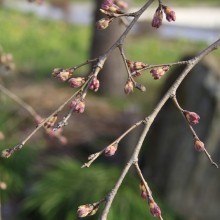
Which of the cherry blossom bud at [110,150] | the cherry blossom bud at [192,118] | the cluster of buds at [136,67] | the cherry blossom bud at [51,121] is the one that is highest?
the cluster of buds at [136,67]

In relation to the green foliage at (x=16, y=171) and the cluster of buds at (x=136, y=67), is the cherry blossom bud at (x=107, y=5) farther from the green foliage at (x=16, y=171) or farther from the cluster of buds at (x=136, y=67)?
the green foliage at (x=16, y=171)

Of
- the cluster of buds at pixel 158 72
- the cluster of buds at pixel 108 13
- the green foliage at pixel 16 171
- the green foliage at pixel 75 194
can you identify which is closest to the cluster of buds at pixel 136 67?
the cluster of buds at pixel 158 72

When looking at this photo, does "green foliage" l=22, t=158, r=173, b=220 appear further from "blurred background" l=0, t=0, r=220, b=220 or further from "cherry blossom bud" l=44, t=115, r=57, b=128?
"cherry blossom bud" l=44, t=115, r=57, b=128

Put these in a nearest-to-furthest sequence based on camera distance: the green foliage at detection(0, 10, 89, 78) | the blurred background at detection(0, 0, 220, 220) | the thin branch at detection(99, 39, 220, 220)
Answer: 1. the thin branch at detection(99, 39, 220, 220)
2. the blurred background at detection(0, 0, 220, 220)
3. the green foliage at detection(0, 10, 89, 78)

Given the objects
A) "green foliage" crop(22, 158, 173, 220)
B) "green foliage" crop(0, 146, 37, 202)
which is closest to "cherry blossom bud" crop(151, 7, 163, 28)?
"green foliage" crop(22, 158, 173, 220)

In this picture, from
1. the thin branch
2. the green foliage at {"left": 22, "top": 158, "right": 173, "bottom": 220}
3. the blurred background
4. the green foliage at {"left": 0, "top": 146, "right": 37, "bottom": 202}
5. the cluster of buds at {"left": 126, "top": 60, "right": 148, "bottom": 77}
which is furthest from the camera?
the green foliage at {"left": 0, "top": 146, "right": 37, "bottom": 202}

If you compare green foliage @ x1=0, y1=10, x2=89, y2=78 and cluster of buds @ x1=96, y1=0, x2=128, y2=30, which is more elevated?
cluster of buds @ x1=96, y1=0, x2=128, y2=30

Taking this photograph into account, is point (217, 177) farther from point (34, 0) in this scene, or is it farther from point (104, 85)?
point (104, 85)

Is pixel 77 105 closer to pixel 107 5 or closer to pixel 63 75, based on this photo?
pixel 63 75
